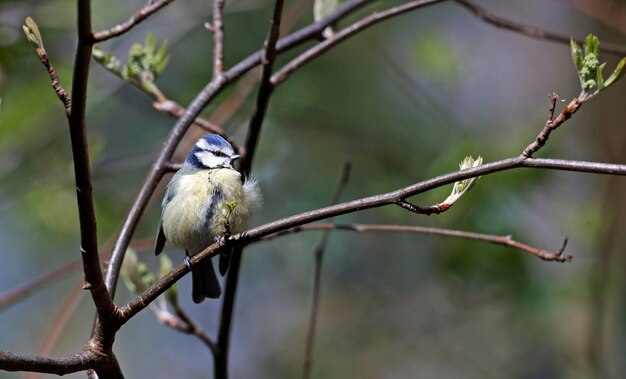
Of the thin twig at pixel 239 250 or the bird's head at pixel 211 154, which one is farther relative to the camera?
the bird's head at pixel 211 154

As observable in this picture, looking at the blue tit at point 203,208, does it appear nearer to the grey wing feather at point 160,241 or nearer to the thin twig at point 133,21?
the grey wing feather at point 160,241

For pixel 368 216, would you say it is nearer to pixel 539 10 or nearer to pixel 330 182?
pixel 330 182

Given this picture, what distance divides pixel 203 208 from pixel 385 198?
1.60 metres

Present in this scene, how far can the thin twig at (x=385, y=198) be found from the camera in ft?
5.12

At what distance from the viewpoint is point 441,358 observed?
20.6 feet

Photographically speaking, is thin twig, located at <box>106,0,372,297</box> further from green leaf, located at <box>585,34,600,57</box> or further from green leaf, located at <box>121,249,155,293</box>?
green leaf, located at <box>585,34,600,57</box>

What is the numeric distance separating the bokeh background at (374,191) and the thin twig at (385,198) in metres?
1.77

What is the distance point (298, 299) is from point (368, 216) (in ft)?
4.28

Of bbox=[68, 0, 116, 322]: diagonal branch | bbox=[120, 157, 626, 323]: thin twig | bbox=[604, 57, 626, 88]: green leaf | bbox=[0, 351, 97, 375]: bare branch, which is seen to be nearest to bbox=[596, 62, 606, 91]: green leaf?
bbox=[604, 57, 626, 88]: green leaf

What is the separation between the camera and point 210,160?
3.43 m

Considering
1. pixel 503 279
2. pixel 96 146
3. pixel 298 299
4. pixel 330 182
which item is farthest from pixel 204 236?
pixel 298 299

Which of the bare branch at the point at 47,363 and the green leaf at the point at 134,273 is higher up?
the green leaf at the point at 134,273

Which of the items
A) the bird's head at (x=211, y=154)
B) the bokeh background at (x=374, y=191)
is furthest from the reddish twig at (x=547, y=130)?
the bokeh background at (x=374, y=191)


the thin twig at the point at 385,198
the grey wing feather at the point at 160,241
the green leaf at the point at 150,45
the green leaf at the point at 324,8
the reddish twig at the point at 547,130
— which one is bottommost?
the thin twig at the point at 385,198
